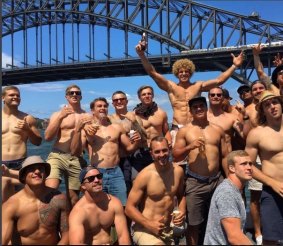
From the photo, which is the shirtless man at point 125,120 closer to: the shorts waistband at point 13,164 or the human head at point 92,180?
the shorts waistband at point 13,164

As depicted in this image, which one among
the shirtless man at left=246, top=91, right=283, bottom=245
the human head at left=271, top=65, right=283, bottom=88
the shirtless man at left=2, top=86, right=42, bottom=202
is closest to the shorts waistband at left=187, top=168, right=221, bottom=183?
the shirtless man at left=246, top=91, right=283, bottom=245

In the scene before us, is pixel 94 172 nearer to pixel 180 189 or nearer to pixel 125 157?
pixel 180 189

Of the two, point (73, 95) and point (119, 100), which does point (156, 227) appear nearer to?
point (119, 100)

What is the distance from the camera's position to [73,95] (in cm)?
552

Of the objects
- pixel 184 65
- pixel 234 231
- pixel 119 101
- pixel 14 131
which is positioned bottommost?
pixel 234 231

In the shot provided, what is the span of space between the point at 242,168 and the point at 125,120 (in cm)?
207

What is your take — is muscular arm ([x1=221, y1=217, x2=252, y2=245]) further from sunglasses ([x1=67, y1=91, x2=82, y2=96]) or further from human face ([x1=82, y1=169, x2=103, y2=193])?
sunglasses ([x1=67, y1=91, x2=82, y2=96])

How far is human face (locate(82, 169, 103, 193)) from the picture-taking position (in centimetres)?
393

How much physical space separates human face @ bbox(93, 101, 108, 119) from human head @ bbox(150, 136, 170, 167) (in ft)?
4.14

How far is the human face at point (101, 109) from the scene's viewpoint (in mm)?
5316

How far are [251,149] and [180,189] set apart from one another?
31.2 inches

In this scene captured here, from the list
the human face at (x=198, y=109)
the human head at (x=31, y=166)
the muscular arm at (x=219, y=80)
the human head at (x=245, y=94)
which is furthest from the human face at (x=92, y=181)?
the human head at (x=245, y=94)

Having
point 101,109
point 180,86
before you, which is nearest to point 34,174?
point 101,109

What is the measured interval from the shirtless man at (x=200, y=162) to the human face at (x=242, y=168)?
1.07 meters
